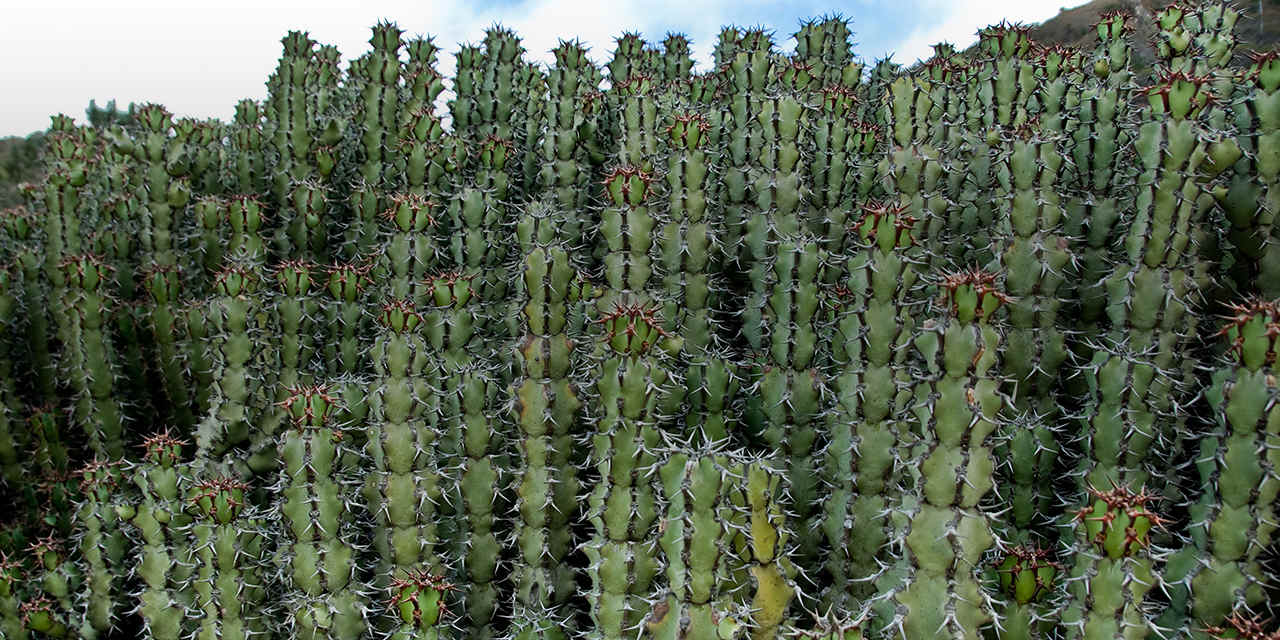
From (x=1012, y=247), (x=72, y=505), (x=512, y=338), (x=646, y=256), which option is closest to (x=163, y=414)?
(x=72, y=505)

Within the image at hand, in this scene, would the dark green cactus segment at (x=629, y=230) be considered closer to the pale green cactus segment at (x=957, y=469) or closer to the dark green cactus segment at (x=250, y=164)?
the pale green cactus segment at (x=957, y=469)

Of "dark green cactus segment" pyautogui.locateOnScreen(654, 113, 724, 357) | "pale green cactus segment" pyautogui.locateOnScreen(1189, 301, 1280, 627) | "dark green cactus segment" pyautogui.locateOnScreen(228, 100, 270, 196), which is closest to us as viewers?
"pale green cactus segment" pyautogui.locateOnScreen(1189, 301, 1280, 627)

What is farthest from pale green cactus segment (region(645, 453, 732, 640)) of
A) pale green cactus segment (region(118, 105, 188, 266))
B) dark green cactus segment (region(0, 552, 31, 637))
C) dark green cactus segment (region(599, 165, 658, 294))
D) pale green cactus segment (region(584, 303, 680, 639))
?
pale green cactus segment (region(118, 105, 188, 266))

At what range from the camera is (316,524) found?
101 inches

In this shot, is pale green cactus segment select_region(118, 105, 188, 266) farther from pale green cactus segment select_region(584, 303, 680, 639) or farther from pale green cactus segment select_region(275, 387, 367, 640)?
pale green cactus segment select_region(584, 303, 680, 639)

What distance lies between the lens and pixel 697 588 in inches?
82.4

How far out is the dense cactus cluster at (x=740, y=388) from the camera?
2.16 metres

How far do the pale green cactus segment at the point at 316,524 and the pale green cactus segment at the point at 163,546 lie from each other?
0.48 m

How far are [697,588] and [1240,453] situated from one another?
140cm

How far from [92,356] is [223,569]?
182 cm

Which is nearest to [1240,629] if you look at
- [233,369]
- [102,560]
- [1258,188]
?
[1258,188]

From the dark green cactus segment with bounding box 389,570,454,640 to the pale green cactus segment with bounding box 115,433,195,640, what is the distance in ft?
3.09

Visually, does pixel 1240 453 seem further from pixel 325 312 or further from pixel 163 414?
pixel 163 414

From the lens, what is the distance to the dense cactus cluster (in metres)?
2.16
